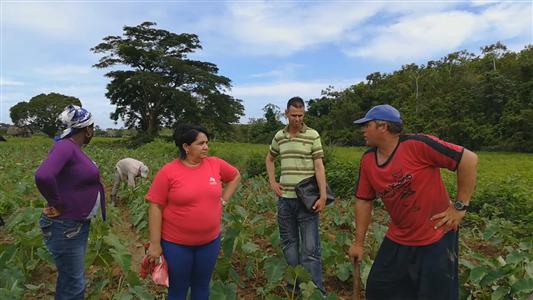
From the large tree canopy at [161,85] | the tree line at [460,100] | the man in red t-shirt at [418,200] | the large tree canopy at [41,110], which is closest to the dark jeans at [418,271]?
the man in red t-shirt at [418,200]

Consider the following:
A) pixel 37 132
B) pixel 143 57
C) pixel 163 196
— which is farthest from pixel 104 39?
pixel 163 196

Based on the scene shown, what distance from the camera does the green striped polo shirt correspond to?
3562 mm

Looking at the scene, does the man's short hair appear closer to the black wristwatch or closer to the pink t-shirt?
the black wristwatch

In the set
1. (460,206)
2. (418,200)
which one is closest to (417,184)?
(418,200)

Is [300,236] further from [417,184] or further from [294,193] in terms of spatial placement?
[417,184]

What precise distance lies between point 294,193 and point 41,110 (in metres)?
48.3

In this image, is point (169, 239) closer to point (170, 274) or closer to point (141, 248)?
point (170, 274)

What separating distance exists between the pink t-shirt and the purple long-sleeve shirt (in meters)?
0.41

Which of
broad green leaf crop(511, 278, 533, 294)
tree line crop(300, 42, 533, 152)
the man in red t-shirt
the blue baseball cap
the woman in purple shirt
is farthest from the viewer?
tree line crop(300, 42, 533, 152)

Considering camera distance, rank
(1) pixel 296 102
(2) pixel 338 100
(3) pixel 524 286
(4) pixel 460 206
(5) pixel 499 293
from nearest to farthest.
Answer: (4) pixel 460 206
(3) pixel 524 286
(5) pixel 499 293
(1) pixel 296 102
(2) pixel 338 100

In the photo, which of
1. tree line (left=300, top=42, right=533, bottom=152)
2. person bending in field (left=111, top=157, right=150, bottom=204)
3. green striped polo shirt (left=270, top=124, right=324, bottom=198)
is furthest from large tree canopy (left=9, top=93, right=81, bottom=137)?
green striped polo shirt (left=270, top=124, right=324, bottom=198)

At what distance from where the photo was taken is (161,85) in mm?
33156

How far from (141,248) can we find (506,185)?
562cm

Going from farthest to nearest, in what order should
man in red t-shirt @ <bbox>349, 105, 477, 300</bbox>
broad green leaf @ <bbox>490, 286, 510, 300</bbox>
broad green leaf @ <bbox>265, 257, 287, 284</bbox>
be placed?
1. broad green leaf @ <bbox>265, 257, 287, 284</bbox>
2. broad green leaf @ <bbox>490, 286, 510, 300</bbox>
3. man in red t-shirt @ <bbox>349, 105, 477, 300</bbox>
